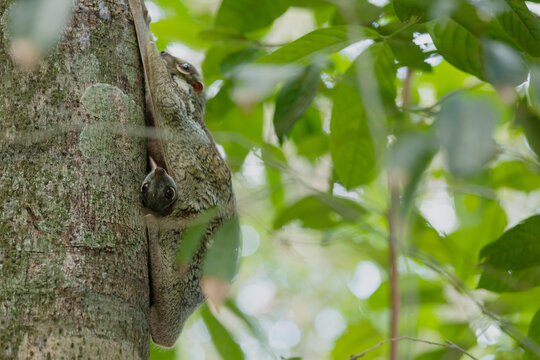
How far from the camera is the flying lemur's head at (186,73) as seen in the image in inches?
95.3

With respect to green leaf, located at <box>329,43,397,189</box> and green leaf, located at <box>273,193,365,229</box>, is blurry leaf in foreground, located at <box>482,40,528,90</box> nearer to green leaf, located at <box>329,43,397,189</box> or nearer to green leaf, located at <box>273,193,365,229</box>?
green leaf, located at <box>329,43,397,189</box>

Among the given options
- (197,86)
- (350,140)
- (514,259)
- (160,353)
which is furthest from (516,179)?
(160,353)

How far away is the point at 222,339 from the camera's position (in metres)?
1.71

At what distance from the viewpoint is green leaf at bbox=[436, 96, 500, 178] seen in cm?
78

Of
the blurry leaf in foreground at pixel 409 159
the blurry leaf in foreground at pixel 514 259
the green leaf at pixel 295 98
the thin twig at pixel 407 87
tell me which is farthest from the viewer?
the thin twig at pixel 407 87

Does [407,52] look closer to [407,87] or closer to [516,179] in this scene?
[407,87]

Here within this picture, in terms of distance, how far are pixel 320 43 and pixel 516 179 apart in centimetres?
139

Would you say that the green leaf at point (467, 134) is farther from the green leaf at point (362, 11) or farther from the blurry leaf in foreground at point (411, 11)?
the green leaf at point (362, 11)

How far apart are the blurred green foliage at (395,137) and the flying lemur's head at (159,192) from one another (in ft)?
0.79

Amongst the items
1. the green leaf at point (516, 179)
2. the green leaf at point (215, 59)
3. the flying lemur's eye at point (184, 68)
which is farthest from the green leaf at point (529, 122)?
the flying lemur's eye at point (184, 68)

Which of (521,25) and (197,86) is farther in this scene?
(197,86)

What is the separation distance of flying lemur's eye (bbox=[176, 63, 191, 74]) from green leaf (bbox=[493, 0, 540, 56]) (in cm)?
133

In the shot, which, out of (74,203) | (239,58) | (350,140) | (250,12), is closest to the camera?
(74,203)

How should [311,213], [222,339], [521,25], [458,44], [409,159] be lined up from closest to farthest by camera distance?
[409,159] < [521,25] < [458,44] < [222,339] < [311,213]
